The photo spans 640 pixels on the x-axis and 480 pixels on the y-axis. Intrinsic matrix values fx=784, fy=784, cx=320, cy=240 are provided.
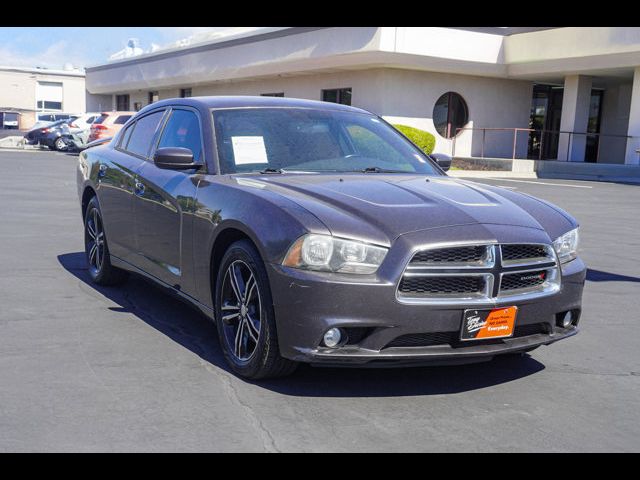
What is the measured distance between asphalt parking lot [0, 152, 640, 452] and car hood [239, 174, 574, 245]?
953mm

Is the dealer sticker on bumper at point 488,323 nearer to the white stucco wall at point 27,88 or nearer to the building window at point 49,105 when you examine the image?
the white stucco wall at point 27,88

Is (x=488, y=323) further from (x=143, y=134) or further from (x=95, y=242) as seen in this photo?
(x=95, y=242)

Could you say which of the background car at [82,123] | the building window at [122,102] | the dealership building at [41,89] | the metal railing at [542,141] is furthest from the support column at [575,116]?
the dealership building at [41,89]

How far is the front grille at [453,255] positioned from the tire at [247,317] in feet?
2.82

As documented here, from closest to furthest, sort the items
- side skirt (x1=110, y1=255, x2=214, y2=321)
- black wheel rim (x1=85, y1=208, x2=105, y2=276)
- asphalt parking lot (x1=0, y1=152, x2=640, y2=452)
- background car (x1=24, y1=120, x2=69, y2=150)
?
asphalt parking lot (x1=0, y1=152, x2=640, y2=452) → side skirt (x1=110, y1=255, x2=214, y2=321) → black wheel rim (x1=85, y1=208, x2=105, y2=276) → background car (x1=24, y1=120, x2=69, y2=150)

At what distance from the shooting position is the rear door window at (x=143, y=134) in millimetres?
6461

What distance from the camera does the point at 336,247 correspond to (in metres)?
4.11

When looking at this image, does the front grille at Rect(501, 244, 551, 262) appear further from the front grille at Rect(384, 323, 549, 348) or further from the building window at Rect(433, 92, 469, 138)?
the building window at Rect(433, 92, 469, 138)

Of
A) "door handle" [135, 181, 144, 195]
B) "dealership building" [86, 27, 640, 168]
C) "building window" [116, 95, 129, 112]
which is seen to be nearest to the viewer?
"door handle" [135, 181, 144, 195]

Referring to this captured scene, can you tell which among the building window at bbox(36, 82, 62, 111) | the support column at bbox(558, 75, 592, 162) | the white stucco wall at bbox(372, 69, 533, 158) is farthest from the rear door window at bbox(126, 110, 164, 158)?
the building window at bbox(36, 82, 62, 111)

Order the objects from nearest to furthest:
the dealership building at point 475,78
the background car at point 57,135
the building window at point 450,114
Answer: the dealership building at point 475,78
the building window at point 450,114
the background car at point 57,135

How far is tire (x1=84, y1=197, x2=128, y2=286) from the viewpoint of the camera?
693cm
